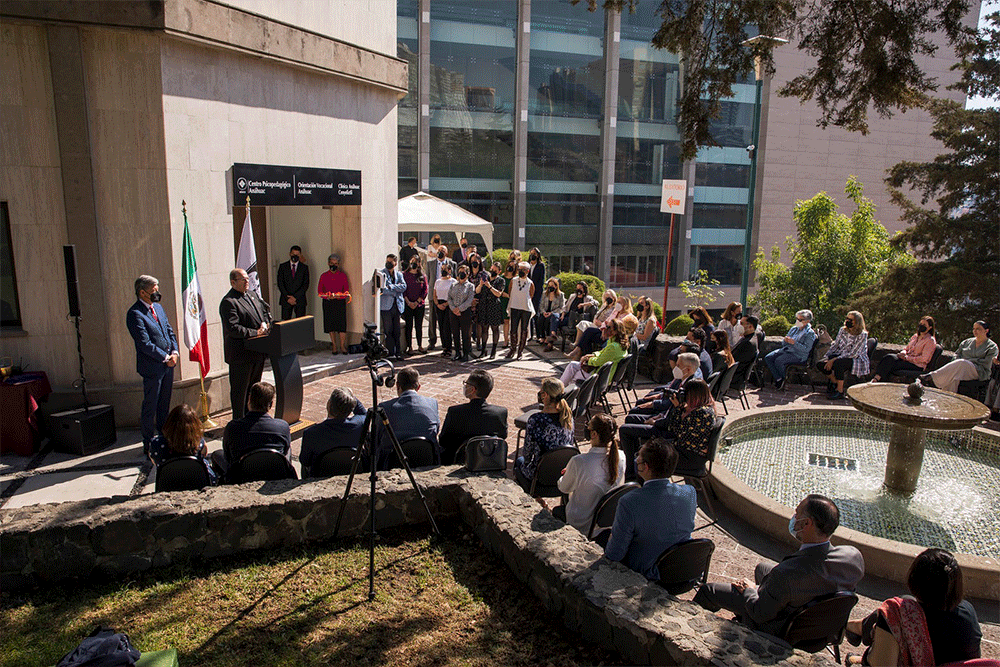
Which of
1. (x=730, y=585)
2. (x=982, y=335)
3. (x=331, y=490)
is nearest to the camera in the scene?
(x=730, y=585)

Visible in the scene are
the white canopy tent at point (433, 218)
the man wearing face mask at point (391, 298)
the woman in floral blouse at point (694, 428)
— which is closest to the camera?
the woman in floral blouse at point (694, 428)

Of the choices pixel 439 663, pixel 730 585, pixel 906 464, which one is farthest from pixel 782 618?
pixel 906 464

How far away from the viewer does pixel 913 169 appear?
19953mm

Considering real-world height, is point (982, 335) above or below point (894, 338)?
above

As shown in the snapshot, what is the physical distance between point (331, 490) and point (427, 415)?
47.3 inches

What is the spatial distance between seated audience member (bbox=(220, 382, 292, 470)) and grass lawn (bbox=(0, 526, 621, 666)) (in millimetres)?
916

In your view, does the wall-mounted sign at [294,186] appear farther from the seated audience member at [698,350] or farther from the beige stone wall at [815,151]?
the beige stone wall at [815,151]

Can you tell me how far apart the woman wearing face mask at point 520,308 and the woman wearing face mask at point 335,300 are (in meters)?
2.95

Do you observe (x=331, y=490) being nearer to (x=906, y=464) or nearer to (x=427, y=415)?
(x=427, y=415)

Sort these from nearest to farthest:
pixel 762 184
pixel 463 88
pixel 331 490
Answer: pixel 331 490
pixel 463 88
pixel 762 184

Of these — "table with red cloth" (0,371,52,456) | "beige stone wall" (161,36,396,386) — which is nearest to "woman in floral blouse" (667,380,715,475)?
"beige stone wall" (161,36,396,386)

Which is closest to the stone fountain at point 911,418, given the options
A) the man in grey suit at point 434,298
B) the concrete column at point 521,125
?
A: the man in grey suit at point 434,298

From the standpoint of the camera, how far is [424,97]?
35.2 metres

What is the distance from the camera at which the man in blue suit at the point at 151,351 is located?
7.36 m
